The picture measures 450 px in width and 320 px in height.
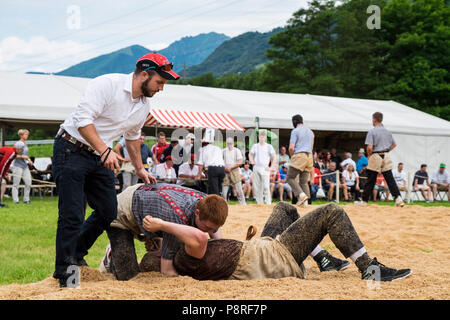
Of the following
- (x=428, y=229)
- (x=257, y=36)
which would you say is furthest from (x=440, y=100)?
(x=257, y=36)

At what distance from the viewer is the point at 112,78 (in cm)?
392

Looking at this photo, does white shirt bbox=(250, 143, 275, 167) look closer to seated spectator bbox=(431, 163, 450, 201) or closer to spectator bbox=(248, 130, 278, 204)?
spectator bbox=(248, 130, 278, 204)

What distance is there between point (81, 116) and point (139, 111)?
508 millimetres

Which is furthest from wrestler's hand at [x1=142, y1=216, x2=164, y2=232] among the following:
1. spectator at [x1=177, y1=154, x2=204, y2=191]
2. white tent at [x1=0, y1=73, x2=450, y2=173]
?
white tent at [x1=0, y1=73, x2=450, y2=173]

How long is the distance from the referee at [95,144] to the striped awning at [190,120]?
9794 millimetres

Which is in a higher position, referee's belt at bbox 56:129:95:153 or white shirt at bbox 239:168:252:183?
referee's belt at bbox 56:129:95:153

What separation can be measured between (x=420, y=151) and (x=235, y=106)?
24.8 ft

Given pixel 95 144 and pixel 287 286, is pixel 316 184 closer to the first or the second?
pixel 287 286

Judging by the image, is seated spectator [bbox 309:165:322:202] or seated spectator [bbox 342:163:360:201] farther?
seated spectator [bbox 342:163:360:201]

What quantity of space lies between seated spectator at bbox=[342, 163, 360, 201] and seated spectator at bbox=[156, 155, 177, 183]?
6.19 meters

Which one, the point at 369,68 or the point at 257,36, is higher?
the point at 257,36

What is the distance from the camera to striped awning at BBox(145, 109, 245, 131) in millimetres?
14148

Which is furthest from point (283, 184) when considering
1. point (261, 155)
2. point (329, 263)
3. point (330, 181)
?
point (329, 263)

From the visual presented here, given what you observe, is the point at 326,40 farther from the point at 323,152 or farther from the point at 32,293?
the point at 32,293
